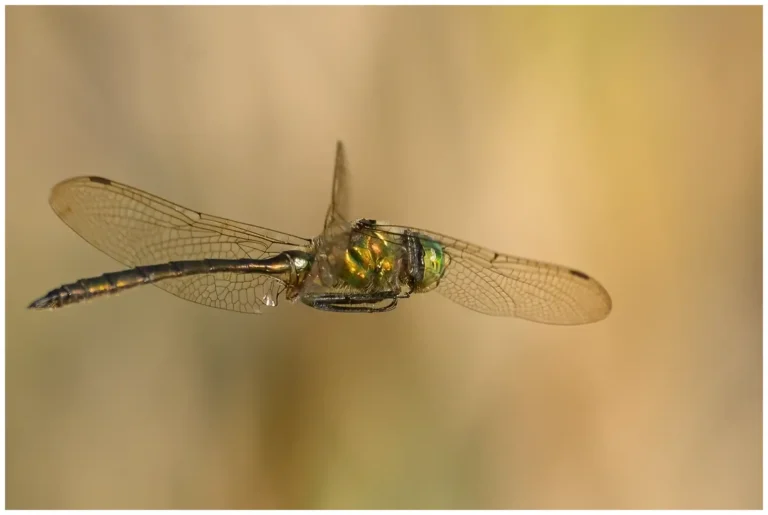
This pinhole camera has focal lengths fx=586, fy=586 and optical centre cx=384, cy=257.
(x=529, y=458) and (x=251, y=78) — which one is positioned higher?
(x=251, y=78)

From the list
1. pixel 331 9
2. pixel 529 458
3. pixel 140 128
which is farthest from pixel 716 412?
pixel 140 128

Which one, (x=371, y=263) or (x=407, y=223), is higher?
(x=407, y=223)

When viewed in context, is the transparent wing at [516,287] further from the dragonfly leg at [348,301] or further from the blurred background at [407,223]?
the blurred background at [407,223]

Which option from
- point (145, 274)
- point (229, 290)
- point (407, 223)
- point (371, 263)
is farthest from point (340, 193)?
point (407, 223)

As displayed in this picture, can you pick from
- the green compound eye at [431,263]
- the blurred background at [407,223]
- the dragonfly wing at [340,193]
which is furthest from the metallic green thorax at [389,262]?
the blurred background at [407,223]

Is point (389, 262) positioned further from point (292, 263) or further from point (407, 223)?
point (407, 223)

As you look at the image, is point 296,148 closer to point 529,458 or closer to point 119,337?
point 119,337
